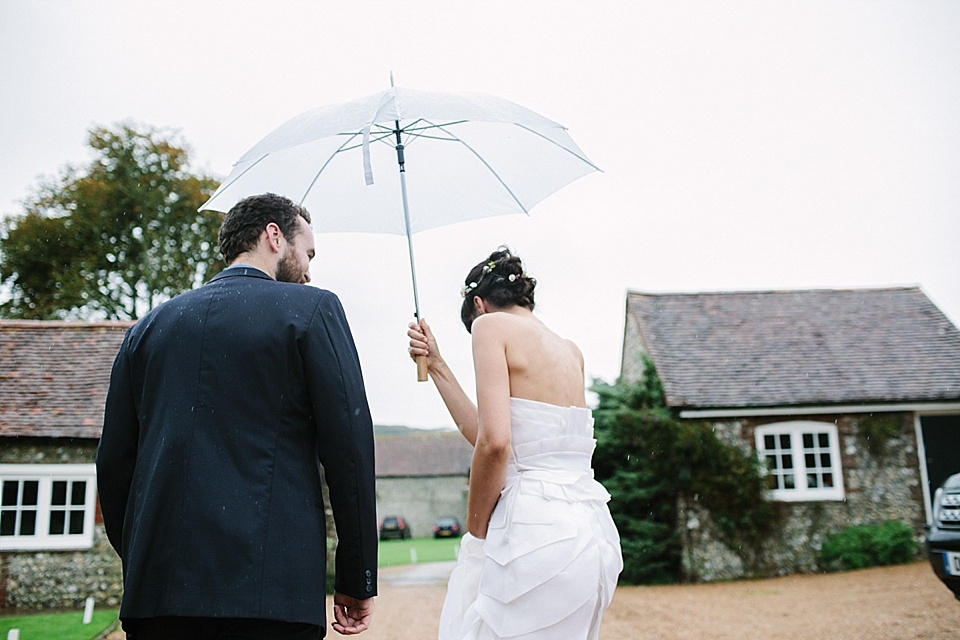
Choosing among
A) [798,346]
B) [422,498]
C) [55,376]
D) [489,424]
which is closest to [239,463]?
[489,424]

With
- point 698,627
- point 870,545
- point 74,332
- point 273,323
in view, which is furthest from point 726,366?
point 273,323

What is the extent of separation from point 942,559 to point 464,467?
34544mm

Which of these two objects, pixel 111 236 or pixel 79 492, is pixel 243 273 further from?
pixel 111 236

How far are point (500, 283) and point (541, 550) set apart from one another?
103 centimetres

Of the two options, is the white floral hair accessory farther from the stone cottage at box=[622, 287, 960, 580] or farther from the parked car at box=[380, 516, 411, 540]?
the parked car at box=[380, 516, 411, 540]

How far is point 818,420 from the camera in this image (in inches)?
572

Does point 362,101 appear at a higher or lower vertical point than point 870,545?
higher

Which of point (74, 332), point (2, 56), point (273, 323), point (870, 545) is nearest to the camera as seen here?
point (273, 323)

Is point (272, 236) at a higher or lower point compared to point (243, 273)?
higher

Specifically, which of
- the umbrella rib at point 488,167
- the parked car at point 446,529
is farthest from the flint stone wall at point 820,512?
the parked car at point 446,529

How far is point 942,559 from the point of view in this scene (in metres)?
5.94

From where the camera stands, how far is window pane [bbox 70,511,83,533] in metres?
12.9

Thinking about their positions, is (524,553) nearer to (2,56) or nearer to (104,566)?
(104,566)

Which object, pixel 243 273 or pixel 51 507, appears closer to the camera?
pixel 243 273
